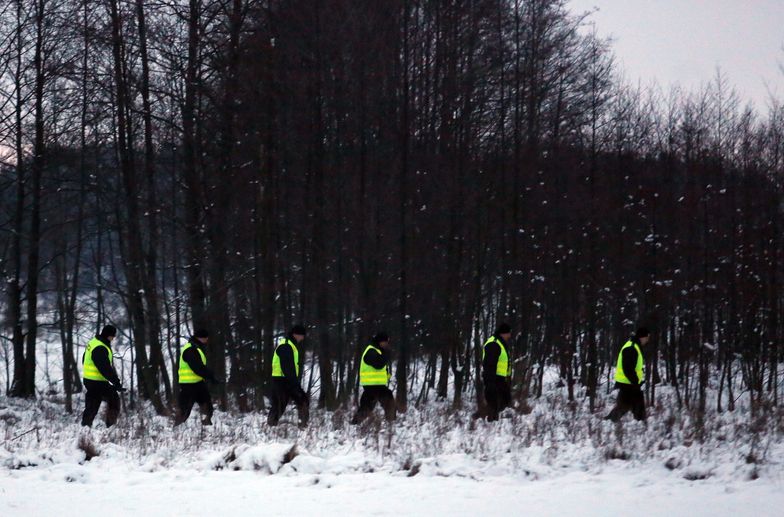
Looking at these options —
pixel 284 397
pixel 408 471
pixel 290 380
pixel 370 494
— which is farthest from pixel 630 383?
pixel 370 494

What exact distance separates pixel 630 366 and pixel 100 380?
8.51m

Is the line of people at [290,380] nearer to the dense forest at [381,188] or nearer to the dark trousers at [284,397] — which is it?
the dark trousers at [284,397]

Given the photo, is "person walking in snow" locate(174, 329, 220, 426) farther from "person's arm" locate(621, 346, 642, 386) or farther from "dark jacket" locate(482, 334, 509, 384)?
"person's arm" locate(621, 346, 642, 386)

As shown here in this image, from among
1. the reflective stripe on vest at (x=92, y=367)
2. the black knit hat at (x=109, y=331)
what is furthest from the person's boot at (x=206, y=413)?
the black knit hat at (x=109, y=331)

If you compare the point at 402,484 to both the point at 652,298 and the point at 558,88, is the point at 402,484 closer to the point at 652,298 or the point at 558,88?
the point at 652,298

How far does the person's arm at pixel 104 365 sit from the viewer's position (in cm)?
1439

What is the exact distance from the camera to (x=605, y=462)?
1009 cm

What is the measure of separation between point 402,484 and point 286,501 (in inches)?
50.7

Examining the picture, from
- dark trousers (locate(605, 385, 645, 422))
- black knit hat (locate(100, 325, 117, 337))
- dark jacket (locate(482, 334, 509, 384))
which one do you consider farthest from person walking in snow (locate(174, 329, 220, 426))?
dark trousers (locate(605, 385, 645, 422))

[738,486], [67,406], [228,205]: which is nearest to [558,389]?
[228,205]

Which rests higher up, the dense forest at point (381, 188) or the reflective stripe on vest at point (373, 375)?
the dense forest at point (381, 188)

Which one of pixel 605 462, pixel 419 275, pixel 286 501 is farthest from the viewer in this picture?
pixel 419 275

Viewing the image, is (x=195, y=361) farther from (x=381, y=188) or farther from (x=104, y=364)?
(x=381, y=188)

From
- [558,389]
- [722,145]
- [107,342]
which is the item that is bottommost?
[558,389]
